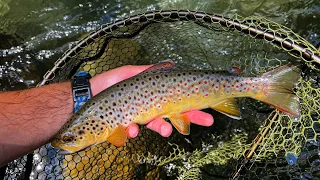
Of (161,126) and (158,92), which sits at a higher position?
(158,92)

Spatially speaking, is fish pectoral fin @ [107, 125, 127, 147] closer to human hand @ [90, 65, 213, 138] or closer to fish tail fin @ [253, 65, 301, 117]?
human hand @ [90, 65, 213, 138]

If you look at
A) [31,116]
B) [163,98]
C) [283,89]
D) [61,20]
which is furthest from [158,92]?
[61,20]

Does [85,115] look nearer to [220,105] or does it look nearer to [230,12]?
[220,105]

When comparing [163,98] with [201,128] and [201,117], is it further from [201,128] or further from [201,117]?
[201,128]

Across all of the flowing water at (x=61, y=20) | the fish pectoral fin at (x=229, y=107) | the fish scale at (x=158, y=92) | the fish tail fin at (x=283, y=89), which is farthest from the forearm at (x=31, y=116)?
the flowing water at (x=61, y=20)

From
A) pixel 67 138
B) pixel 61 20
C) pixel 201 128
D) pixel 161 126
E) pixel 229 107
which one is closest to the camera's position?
pixel 67 138

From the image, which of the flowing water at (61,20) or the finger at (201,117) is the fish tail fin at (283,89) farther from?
the flowing water at (61,20)
